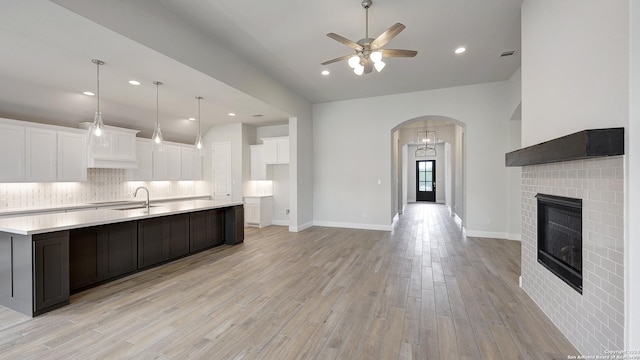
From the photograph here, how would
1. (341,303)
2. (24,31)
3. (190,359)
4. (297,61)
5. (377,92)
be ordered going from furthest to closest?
(377,92) → (297,61) → (341,303) → (24,31) → (190,359)

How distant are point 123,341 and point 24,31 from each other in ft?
→ 10.2

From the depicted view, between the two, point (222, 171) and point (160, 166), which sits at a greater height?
point (160, 166)

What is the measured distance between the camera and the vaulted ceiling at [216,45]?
265cm

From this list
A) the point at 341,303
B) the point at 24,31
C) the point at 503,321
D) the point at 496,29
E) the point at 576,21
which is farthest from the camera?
the point at 496,29

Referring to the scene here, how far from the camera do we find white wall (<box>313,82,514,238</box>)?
221 inches

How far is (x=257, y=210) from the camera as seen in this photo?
23.0 feet

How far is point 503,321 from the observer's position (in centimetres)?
236

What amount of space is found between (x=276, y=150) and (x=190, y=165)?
2717 millimetres

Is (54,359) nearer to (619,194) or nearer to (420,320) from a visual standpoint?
(420,320)

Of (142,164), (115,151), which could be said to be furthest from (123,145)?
(142,164)

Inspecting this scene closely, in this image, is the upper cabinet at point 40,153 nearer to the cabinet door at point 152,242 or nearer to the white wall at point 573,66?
the cabinet door at point 152,242

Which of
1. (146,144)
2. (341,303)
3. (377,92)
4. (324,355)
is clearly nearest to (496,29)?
(377,92)

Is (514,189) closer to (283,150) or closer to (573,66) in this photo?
(573,66)

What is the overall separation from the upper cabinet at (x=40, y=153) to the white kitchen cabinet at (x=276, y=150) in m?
3.90
